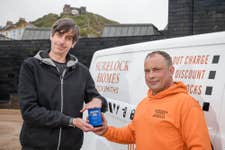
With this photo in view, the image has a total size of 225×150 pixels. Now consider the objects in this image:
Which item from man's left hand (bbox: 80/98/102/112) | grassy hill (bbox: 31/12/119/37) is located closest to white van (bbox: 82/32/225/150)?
man's left hand (bbox: 80/98/102/112)

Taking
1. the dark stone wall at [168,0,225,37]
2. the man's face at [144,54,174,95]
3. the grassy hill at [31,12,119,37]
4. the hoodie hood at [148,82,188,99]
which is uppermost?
the grassy hill at [31,12,119,37]

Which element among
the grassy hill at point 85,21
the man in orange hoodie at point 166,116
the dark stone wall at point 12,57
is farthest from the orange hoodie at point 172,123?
the grassy hill at point 85,21

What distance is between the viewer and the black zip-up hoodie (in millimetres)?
2441

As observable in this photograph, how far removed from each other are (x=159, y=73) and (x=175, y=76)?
42cm

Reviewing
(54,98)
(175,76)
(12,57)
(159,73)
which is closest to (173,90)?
(159,73)

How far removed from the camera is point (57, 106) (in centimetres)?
252

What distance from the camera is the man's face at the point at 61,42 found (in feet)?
8.43

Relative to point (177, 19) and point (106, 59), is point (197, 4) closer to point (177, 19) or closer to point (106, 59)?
point (177, 19)

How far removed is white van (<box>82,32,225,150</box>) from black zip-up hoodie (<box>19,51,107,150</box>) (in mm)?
663

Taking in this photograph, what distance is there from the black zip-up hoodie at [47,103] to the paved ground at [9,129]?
6447 mm

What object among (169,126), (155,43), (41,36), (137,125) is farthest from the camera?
(41,36)

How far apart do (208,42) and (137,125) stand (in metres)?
0.68

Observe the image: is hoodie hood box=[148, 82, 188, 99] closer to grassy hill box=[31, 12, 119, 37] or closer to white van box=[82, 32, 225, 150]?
white van box=[82, 32, 225, 150]

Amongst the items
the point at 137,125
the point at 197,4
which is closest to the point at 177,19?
the point at 197,4
